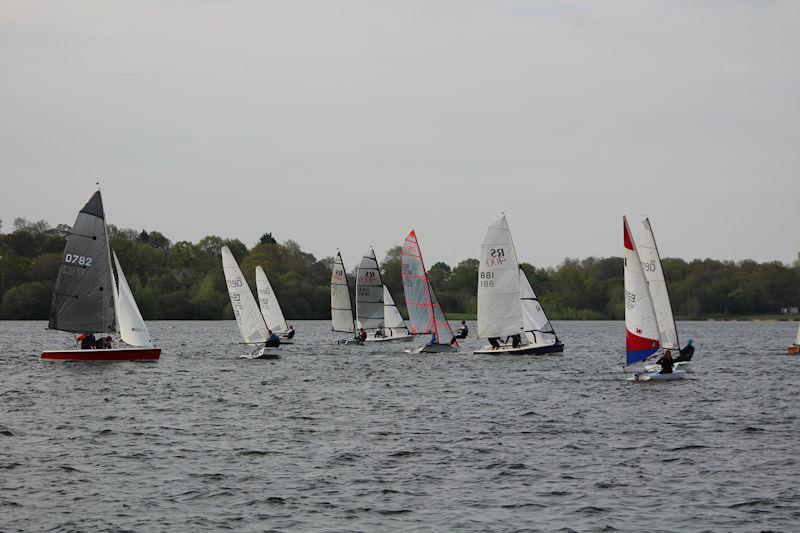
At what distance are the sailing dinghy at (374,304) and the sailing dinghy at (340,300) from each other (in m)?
2.55

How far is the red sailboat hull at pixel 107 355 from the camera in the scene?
2046 inches

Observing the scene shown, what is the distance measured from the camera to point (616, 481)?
82.9 feet

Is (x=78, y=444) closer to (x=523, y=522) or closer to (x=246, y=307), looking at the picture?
(x=523, y=522)

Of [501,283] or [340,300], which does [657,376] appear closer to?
[501,283]

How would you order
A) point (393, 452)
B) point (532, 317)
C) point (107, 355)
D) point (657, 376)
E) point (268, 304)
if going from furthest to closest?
point (268, 304)
point (532, 317)
point (107, 355)
point (657, 376)
point (393, 452)

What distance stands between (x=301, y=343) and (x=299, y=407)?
49881 millimetres

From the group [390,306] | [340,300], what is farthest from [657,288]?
[340,300]

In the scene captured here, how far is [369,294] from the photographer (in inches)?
3378

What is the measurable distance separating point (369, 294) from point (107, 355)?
35566 mm

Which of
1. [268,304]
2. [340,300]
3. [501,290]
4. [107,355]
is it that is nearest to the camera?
[107,355]

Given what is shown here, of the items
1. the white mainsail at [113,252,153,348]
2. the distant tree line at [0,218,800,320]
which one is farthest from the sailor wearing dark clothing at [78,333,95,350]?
the distant tree line at [0,218,800,320]

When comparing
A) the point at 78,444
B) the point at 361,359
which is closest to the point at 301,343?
the point at 361,359

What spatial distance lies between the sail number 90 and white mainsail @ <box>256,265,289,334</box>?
83.6ft

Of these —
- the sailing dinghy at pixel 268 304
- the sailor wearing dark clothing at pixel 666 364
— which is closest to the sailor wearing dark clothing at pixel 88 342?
the sailor wearing dark clothing at pixel 666 364
